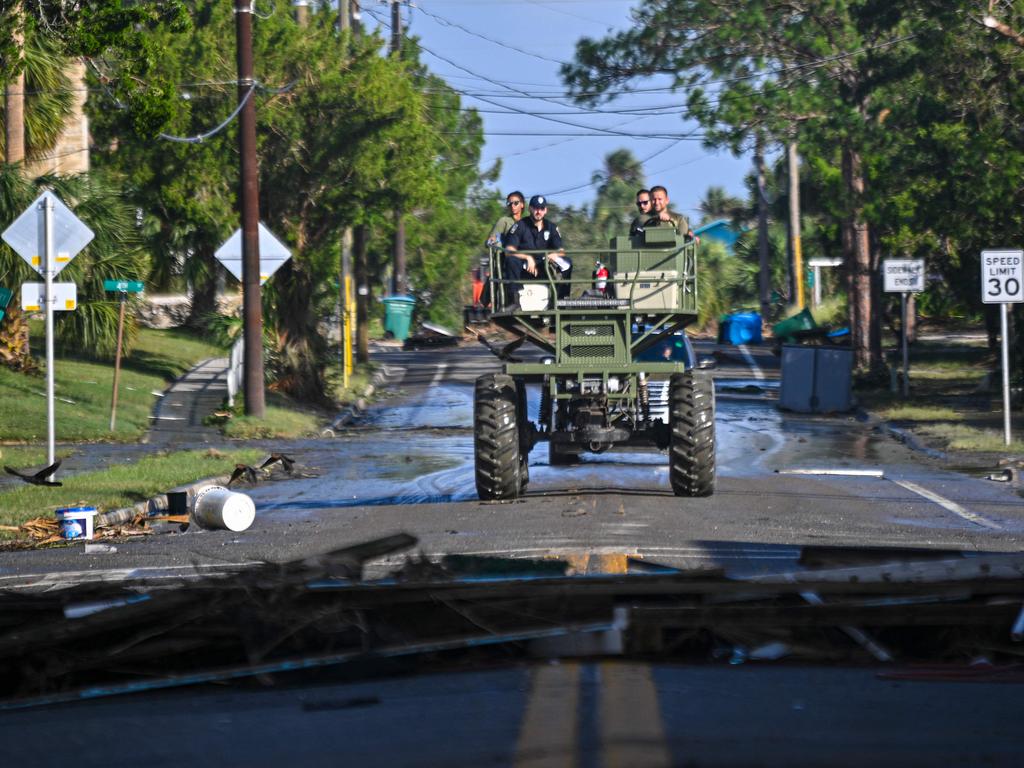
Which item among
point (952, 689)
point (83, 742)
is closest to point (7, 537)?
point (83, 742)

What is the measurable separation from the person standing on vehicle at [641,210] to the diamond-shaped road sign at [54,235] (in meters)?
5.81

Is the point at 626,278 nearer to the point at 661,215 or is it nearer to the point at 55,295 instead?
the point at 661,215

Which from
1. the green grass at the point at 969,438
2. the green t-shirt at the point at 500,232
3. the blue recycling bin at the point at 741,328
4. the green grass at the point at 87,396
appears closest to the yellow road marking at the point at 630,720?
the green t-shirt at the point at 500,232

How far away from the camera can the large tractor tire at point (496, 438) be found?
14.8 m

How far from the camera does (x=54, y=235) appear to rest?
55.0 ft

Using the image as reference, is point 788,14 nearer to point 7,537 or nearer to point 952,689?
point 7,537

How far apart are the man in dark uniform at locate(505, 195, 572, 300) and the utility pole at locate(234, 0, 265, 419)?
11.2 meters

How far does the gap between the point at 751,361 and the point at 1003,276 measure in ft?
76.2

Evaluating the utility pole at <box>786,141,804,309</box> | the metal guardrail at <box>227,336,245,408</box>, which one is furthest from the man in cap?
the utility pole at <box>786,141,804,309</box>

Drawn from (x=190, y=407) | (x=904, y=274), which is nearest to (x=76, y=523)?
(x=190, y=407)

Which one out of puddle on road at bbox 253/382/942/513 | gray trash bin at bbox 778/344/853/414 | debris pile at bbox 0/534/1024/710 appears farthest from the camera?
gray trash bin at bbox 778/344/853/414

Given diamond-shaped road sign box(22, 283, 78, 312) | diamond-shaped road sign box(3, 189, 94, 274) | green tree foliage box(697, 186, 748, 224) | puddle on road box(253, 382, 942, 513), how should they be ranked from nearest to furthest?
diamond-shaped road sign box(3, 189, 94, 274), puddle on road box(253, 382, 942, 513), diamond-shaped road sign box(22, 283, 78, 312), green tree foliage box(697, 186, 748, 224)

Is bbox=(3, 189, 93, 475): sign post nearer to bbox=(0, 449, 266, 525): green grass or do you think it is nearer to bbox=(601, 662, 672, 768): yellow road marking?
bbox=(0, 449, 266, 525): green grass

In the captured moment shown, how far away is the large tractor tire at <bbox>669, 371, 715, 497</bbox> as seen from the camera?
48.5 ft
